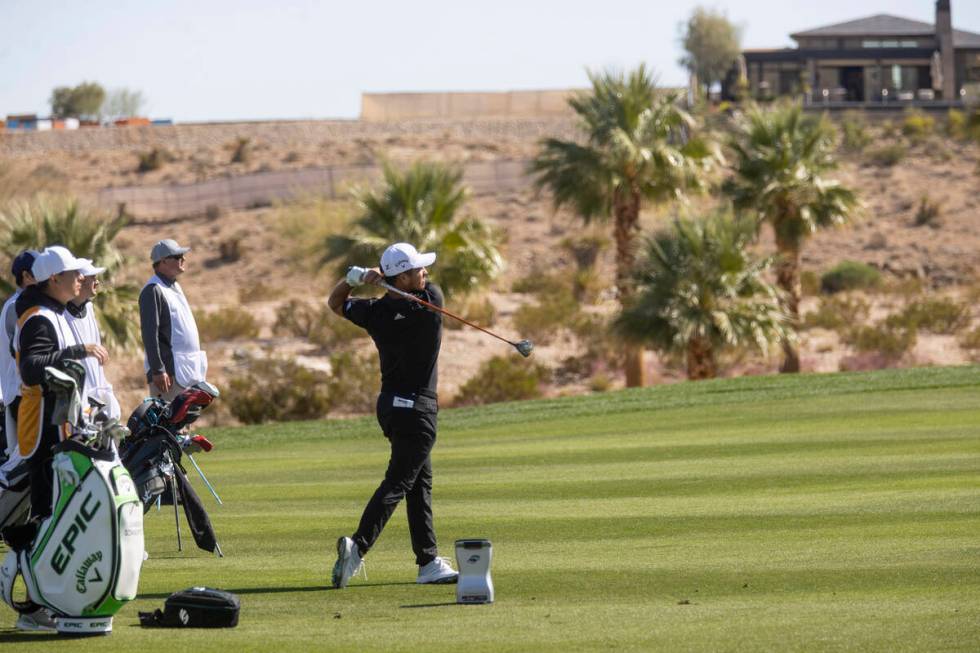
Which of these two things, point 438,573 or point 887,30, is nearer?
point 438,573

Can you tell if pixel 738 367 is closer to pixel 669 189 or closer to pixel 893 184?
pixel 669 189

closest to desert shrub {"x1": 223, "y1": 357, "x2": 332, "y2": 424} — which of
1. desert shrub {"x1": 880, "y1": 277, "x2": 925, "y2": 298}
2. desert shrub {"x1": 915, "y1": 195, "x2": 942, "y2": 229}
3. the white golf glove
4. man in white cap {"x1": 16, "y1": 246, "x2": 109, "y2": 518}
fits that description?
desert shrub {"x1": 880, "y1": 277, "x2": 925, "y2": 298}

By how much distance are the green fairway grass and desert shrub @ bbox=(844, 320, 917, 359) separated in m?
24.0

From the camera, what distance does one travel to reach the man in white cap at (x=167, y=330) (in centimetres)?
1175

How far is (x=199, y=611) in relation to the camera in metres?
7.77

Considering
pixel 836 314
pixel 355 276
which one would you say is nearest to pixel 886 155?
pixel 836 314

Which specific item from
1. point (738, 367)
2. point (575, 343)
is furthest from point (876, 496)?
point (575, 343)

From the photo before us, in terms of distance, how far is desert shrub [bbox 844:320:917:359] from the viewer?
144ft

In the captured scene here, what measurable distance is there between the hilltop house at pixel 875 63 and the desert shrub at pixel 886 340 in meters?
39.3

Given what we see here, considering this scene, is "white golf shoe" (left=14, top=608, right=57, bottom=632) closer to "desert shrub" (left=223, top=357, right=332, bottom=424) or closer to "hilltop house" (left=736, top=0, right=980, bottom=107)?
"desert shrub" (left=223, top=357, right=332, bottom=424)

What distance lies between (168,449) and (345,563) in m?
2.12

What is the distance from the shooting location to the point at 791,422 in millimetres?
18781

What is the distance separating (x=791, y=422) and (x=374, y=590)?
10.7 metres

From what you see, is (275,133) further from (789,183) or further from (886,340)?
(789,183)
